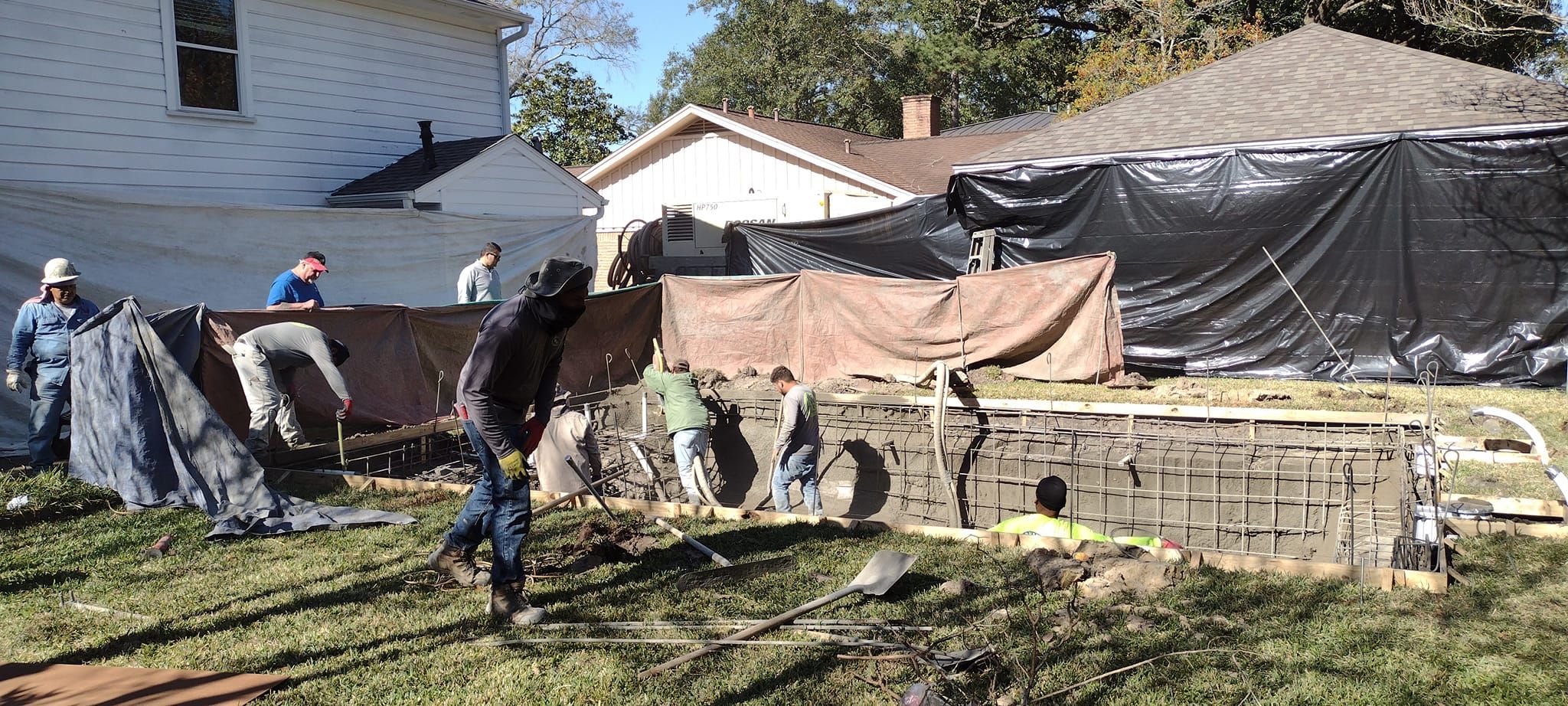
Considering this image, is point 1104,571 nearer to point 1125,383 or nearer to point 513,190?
point 1125,383

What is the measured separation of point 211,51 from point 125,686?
10.7 metres

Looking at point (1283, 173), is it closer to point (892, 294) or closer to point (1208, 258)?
point (1208, 258)

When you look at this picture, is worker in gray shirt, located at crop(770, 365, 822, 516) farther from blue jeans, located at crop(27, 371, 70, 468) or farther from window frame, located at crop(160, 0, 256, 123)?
window frame, located at crop(160, 0, 256, 123)

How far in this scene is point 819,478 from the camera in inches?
431

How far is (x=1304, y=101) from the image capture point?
12406 mm

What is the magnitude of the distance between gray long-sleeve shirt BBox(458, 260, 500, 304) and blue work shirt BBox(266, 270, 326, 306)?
2030 millimetres

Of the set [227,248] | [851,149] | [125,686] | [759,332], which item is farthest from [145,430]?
[851,149]

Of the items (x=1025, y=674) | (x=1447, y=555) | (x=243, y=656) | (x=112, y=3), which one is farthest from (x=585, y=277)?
(x=112, y=3)

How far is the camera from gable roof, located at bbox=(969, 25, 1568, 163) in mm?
11211

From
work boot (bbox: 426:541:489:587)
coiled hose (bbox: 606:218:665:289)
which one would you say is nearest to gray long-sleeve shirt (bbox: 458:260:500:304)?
work boot (bbox: 426:541:489:587)

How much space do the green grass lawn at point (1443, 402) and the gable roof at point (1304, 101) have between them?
9.08 ft

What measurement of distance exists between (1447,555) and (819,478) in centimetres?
616

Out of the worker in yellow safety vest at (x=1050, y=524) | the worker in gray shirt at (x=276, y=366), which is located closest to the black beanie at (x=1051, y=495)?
the worker in yellow safety vest at (x=1050, y=524)

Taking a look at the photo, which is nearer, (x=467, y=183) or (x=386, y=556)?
(x=386, y=556)
